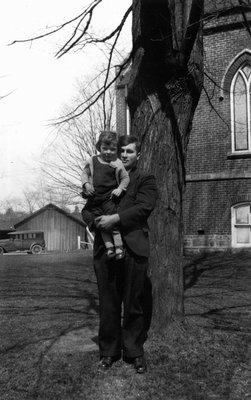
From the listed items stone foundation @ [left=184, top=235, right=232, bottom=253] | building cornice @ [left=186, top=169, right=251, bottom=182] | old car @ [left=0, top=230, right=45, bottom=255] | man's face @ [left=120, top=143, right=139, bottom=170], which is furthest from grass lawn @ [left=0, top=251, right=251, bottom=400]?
old car @ [left=0, top=230, right=45, bottom=255]

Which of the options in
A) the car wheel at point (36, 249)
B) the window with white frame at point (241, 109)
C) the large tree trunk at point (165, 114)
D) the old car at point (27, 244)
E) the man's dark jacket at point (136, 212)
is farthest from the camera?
the old car at point (27, 244)

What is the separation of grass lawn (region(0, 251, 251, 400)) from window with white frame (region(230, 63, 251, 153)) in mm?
8205

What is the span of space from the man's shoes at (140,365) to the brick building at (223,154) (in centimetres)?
1103

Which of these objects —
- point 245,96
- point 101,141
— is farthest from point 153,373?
point 245,96

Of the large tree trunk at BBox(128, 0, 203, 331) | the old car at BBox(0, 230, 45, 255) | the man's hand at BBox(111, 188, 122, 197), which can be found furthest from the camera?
the old car at BBox(0, 230, 45, 255)

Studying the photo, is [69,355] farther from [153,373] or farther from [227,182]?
[227,182]

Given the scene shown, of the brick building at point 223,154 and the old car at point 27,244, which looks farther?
the old car at point 27,244

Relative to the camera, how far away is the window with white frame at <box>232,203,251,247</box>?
1446 cm

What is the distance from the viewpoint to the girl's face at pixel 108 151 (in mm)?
3887

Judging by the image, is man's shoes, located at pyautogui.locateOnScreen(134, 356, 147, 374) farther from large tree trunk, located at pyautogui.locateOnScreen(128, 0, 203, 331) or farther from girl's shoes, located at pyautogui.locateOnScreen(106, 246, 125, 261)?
girl's shoes, located at pyautogui.locateOnScreen(106, 246, 125, 261)

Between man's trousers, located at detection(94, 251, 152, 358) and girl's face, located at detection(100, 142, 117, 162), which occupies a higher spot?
girl's face, located at detection(100, 142, 117, 162)

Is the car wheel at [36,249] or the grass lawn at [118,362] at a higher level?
the grass lawn at [118,362]

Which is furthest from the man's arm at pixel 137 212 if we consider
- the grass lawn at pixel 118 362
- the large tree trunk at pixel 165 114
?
the grass lawn at pixel 118 362

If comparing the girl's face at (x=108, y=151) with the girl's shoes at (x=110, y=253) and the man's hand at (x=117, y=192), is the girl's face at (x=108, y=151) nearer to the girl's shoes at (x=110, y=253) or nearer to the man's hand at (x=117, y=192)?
the man's hand at (x=117, y=192)
